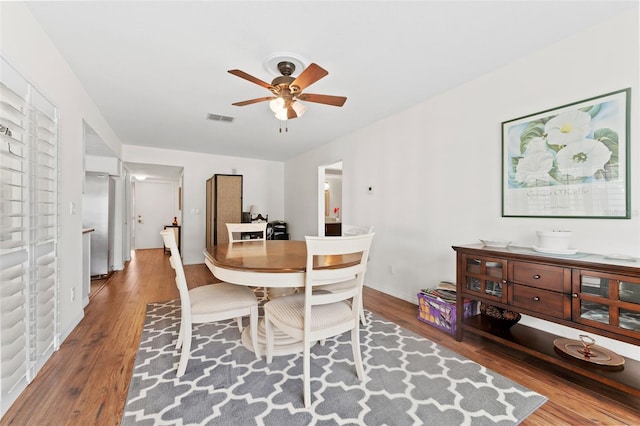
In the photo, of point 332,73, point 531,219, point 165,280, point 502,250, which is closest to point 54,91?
point 332,73

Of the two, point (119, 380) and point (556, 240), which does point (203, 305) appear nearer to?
point (119, 380)

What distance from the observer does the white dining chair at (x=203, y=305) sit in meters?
1.79

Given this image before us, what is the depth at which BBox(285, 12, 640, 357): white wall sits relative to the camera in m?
1.84

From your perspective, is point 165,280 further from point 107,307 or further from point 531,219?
point 531,219

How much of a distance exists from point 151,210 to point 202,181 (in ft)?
11.6

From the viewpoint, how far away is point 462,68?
2441mm

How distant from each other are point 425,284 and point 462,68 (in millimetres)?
2237

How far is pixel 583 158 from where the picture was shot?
193cm

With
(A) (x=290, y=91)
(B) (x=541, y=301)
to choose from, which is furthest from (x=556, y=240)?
(A) (x=290, y=91)

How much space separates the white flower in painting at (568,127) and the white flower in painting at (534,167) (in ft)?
0.40

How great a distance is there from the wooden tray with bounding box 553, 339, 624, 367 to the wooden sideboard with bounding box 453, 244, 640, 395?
38 mm

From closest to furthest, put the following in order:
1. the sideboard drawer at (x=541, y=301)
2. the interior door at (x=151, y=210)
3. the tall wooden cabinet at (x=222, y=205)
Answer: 1. the sideboard drawer at (x=541, y=301)
2. the tall wooden cabinet at (x=222, y=205)
3. the interior door at (x=151, y=210)

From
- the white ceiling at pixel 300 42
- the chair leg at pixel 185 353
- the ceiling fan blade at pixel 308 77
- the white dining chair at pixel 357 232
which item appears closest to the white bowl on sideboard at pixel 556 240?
the white dining chair at pixel 357 232

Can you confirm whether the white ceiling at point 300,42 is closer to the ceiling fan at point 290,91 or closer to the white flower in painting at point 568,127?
the ceiling fan at point 290,91
